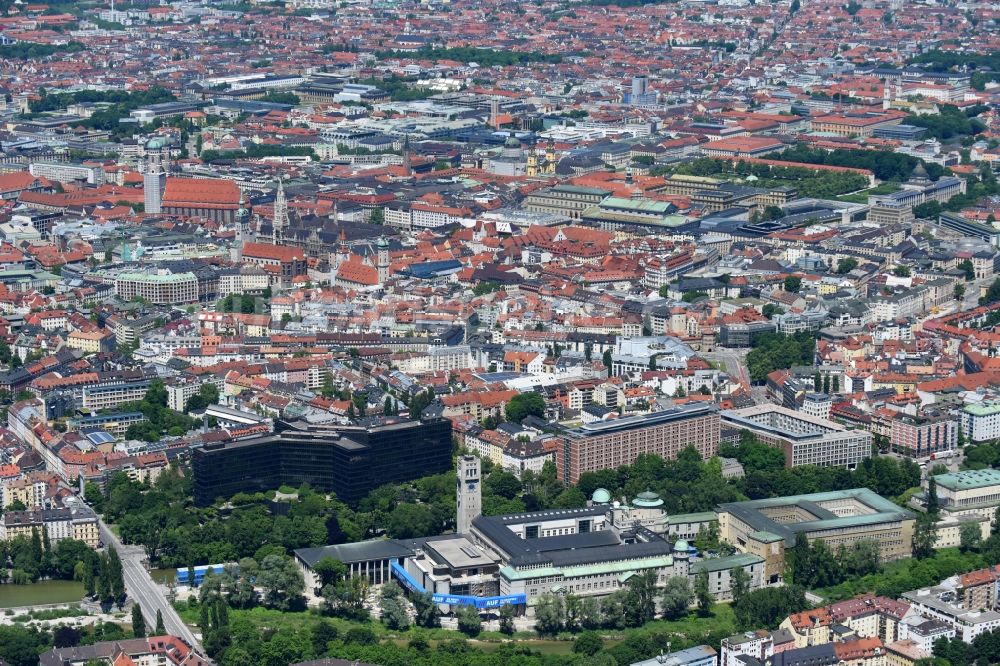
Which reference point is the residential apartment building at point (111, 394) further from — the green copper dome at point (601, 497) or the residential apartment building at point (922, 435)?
the residential apartment building at point (922, 435)

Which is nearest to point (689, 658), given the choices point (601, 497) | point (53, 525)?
point (601, 497)

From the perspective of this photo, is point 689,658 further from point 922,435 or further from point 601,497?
point 922,435

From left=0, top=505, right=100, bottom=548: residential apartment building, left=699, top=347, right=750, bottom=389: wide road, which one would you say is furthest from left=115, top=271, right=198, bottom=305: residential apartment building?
left=0, top=505, right=100, bottom=548: residential apartment building

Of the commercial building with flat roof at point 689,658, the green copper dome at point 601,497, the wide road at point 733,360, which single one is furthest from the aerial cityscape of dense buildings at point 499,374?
the green copper dome at point 601,497

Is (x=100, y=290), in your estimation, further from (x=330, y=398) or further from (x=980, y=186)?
(x=980, y=186)

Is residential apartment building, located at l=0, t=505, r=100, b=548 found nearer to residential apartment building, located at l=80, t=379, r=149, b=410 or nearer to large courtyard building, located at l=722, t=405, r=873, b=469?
residential apartment building, located at l=80, t=379, r=149, b=410

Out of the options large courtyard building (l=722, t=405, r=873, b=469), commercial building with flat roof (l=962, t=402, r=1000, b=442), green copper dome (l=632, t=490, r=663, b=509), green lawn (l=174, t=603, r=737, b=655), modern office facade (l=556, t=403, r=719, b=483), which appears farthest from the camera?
commercial building with flat roof (l=962, t=402, r=1000, b=442)

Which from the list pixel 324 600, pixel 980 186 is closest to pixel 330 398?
pixel 324 600
